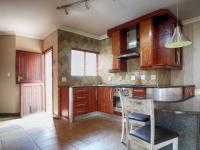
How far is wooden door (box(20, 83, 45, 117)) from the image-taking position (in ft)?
14.3

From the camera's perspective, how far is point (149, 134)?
134 cm

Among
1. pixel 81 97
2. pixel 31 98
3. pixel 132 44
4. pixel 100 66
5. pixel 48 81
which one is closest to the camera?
pixel 81 97

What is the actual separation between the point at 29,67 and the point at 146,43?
372 centimetres

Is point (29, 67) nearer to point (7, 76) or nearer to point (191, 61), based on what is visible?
point (7, 76)

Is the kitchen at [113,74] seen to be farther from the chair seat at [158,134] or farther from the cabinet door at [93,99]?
the chair seat at [158,134]

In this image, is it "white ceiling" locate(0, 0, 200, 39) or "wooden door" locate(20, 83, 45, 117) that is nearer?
"white ceiling" locate(0, 0, 200, 39)

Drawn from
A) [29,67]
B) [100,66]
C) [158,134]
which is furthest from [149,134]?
[29,67]

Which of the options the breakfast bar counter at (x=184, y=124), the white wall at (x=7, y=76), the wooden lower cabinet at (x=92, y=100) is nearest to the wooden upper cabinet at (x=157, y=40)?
the wooden lower cabinet at (x=92, y=100)

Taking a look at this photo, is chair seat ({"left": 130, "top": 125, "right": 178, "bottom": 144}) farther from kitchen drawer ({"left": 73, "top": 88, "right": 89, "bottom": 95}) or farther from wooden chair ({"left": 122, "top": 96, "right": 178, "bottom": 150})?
kitchen drawer ({"left": 73, "top": 88, "right": 89, "bottom": 95})

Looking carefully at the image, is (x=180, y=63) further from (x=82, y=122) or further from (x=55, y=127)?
(x=55, y=127)

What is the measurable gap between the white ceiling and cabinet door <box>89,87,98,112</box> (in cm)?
188

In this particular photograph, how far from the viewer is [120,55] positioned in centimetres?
402

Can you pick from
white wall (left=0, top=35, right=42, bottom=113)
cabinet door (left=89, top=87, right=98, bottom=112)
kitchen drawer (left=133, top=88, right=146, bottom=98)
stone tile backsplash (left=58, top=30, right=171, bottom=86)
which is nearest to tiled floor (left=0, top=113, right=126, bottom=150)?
cabinet door (left=89, top=87, right=98, bottom=112)

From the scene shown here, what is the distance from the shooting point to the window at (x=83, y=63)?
4.46 m
